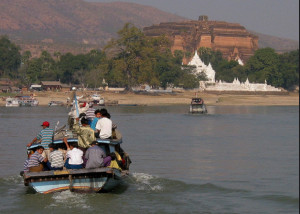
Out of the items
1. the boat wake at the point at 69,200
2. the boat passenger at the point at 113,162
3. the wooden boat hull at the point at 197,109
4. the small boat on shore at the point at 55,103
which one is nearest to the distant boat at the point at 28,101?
the small boat on shore at the point at 55,103

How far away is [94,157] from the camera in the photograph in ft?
63.8

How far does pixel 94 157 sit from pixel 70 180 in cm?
96

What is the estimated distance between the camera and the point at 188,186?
23156 mm

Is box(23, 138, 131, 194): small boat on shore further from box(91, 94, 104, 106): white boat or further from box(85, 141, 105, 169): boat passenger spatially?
box(91, 94, 104, 106): white boat

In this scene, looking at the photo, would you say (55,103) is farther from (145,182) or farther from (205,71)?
(145,182)

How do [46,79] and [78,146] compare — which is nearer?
[78,146]

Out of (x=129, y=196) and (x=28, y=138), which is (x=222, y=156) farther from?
(x=28, y=138)

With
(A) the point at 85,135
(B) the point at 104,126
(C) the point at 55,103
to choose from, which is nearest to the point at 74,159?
(A) the point at 85,135

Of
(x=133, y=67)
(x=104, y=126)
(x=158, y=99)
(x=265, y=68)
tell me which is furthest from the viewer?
(x=265, y=68)

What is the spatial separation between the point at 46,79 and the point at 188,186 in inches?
4274

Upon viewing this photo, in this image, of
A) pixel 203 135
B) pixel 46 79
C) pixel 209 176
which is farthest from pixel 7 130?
pixel 46 79

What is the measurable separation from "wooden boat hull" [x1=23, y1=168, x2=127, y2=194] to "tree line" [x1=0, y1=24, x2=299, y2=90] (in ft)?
285

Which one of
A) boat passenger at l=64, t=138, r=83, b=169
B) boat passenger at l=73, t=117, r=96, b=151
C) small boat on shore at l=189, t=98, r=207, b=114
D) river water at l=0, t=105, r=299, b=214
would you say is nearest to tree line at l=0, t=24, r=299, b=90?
small boat on shore at l=189, t=98, r=207, b=114

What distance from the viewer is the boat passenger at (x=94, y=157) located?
764 inches
